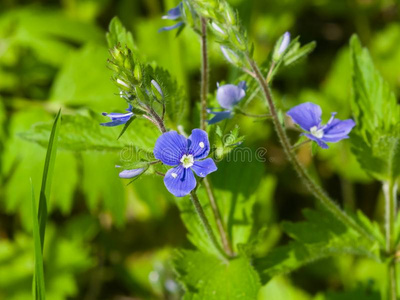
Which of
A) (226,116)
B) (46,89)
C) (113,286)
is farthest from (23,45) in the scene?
(226,116)

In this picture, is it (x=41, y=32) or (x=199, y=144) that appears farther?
(x=41, y=32)

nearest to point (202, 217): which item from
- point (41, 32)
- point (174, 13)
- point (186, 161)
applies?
point (186, 161)

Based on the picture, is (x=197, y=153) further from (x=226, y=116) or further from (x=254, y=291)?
(x=254, y=291)

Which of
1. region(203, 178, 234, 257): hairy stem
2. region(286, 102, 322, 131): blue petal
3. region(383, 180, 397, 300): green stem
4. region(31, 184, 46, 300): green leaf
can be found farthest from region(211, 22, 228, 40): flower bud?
region(383, 180, 397, 300): green stem

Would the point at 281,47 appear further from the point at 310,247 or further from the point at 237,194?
the point at 310,247

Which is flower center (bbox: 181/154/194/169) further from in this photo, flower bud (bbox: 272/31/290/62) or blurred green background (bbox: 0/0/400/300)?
blurred green background (bbox: 0/0/400/300)

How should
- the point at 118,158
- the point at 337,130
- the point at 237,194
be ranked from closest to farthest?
the point at 337,130, the point at 237,194, the point at 118,158

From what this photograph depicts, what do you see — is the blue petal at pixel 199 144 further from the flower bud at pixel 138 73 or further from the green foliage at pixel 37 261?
the green foliage at pixel 37 261
